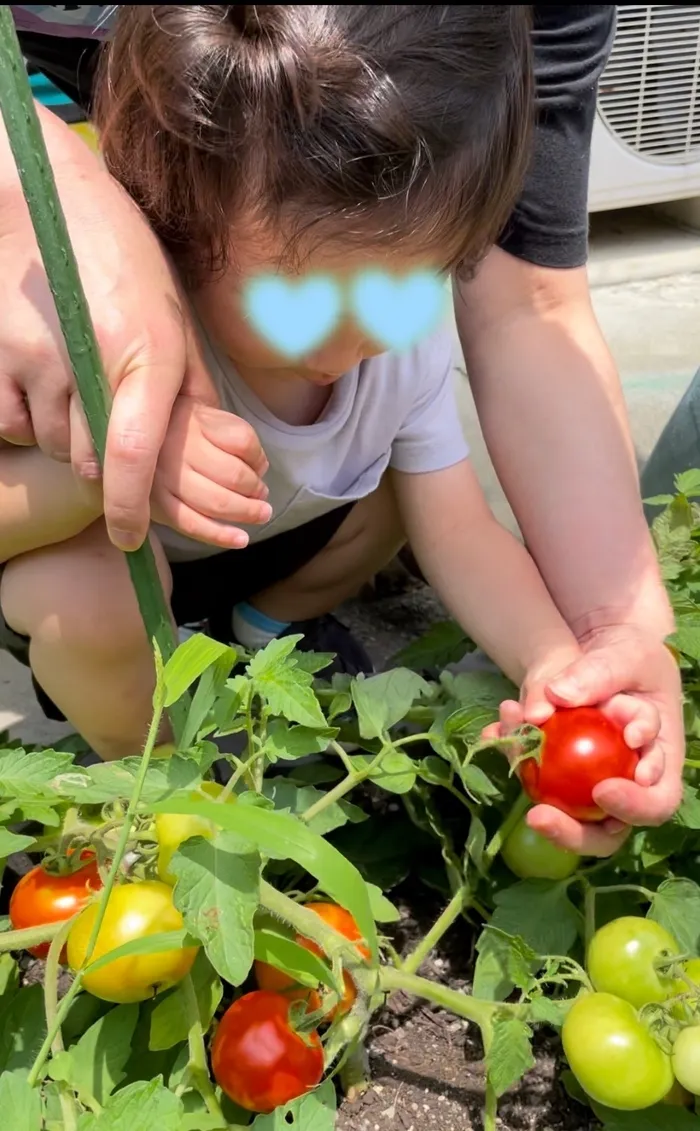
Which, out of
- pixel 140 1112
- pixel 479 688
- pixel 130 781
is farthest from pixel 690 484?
pixel 140 1112

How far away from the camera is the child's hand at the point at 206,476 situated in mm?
675

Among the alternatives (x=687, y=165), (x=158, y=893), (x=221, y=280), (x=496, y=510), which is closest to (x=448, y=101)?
(x=221, y=280)

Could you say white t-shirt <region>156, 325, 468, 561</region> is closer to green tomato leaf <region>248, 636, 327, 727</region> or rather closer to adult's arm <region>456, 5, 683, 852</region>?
adult's arm <region>456, 5, 683, 852</region>

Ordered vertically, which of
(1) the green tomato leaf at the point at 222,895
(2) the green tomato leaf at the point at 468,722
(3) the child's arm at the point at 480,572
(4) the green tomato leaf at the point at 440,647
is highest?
(1) the green tomato leaf at the point at 222,895

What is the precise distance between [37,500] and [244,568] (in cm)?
35

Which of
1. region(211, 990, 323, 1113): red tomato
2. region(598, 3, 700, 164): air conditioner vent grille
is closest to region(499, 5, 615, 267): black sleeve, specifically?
region(211, 990, 323, 1113): red tomato

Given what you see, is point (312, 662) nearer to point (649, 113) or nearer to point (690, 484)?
point (690, 484)

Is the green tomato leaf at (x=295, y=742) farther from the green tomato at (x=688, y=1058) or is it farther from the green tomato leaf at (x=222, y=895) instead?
the green tomato at (x=688, y=1058)

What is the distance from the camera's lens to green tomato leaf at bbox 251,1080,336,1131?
0.59 m

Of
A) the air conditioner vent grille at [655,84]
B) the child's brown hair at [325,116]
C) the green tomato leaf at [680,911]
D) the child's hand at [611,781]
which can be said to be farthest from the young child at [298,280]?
the air conditioner vent grille at [655,84]

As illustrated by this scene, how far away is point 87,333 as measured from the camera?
56cm

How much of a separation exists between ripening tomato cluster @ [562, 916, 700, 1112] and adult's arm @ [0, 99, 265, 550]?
1.39 ft

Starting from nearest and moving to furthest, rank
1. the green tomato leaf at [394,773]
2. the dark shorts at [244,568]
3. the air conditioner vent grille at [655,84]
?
1. the green tomato leaf at [394,773]
2. the dark shorts at [244,568]
3. the air conditioner vent grille at [655,84]

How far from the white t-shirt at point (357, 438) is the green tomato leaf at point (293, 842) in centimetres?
52
